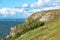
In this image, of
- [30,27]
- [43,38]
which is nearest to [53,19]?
[30,27]

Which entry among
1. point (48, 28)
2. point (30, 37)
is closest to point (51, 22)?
point (48, 28)

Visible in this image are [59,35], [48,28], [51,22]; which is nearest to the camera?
[59,35]

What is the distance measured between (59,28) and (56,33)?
234 cm

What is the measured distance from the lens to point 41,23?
51.0m

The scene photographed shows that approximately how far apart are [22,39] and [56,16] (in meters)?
13.3

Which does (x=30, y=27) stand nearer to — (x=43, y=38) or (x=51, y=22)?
(x=51, y=22)

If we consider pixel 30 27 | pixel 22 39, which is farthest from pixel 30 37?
pixel 30 27

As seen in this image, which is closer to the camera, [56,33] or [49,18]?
[56,33]

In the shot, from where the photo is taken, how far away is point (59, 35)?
37.4 m

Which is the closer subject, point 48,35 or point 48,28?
point 48,35

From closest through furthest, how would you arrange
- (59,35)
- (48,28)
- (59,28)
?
(59,35), (59,28), (48,28)

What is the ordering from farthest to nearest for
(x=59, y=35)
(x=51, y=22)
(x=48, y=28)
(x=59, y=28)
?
(x=51, y=22) → (x=48, y=28) → (x=59, y=28) → (x=59, y=35)

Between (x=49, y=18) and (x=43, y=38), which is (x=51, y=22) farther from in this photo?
(x=43, y=38)

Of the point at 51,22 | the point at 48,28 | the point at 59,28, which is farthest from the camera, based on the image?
the point at 51,22
